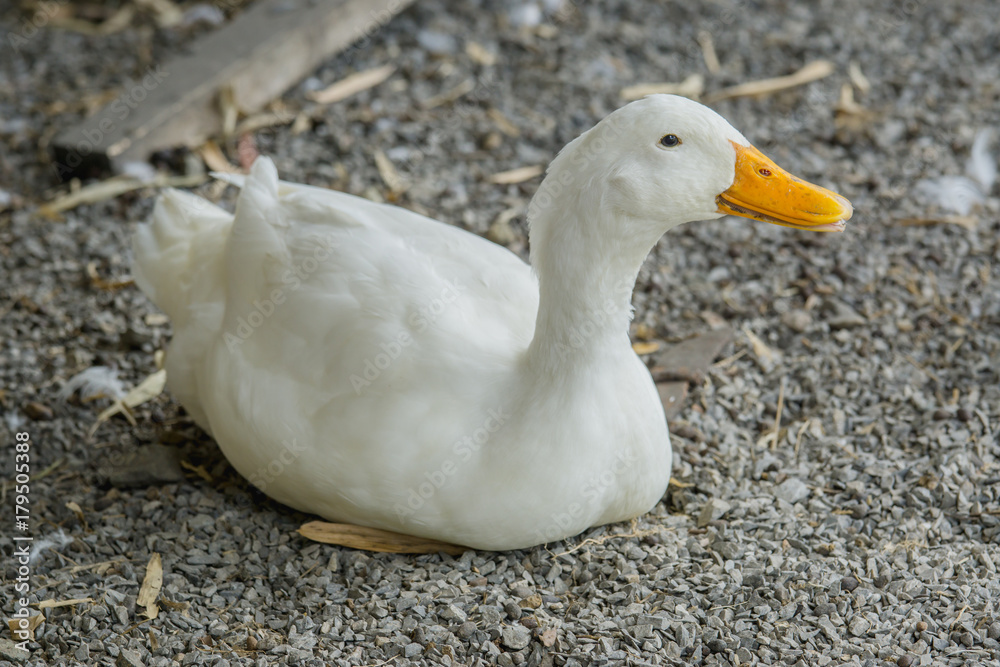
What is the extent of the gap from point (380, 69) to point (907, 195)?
2.61 metres

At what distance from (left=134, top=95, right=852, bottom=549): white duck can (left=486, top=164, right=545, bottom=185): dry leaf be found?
148cm

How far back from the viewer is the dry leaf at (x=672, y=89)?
16.1 ft

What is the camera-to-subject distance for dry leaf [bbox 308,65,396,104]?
4.95 m

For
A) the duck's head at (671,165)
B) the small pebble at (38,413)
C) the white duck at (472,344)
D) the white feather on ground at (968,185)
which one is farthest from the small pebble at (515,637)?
the white feather on ground at (968,185)

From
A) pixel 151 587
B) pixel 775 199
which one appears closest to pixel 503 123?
pixel 775 199

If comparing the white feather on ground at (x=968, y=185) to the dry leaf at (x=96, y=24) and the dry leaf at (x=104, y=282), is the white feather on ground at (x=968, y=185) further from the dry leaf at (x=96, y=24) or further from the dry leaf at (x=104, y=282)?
the dry leaf at (x=96, y=24)

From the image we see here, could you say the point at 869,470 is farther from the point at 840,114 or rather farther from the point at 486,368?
the point at 840,114

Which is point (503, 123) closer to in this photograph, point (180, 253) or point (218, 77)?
point (218, 77)

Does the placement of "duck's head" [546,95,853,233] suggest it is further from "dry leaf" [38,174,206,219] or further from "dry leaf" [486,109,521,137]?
"dry leaf" [38,174,206,219]

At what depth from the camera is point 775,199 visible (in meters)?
2.40

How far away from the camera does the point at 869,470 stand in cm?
308

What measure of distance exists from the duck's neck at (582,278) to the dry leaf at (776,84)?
8.79ft

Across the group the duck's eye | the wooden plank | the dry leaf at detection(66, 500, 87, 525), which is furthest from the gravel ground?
the duck's eye

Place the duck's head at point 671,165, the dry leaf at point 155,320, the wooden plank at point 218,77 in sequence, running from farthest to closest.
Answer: the wooden plank at point 218,77
the dry leaf at point 155,320
the duck's head at point 671,165
